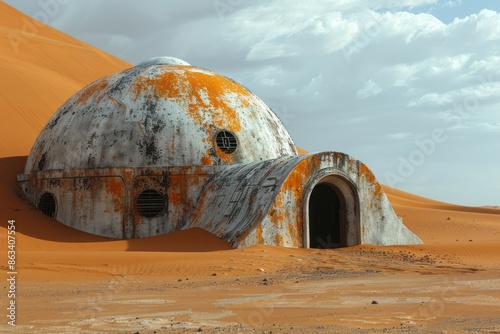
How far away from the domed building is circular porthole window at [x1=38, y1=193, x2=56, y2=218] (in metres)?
0.03

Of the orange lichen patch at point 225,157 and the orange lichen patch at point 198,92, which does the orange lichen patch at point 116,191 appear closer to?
the orange lichen patch at point 198,92

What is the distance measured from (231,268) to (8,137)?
60.2 feet

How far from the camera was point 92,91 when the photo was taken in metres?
20.4

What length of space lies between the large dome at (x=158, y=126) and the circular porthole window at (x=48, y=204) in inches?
29.8

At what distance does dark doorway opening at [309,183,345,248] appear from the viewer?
59.3ft

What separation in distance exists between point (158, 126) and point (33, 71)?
2112 cm

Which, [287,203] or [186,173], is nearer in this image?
[287,203]

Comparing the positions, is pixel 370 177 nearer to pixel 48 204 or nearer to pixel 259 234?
pixel 259 234

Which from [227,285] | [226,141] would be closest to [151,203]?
[226,141]

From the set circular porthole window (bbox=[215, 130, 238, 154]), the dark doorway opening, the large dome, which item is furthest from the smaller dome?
the dark doorway opening

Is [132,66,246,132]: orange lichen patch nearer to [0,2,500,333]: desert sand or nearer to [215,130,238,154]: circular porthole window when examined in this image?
[215,130,238,154]: circular porthole window

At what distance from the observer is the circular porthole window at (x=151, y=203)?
1859cm

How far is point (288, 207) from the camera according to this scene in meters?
16.7

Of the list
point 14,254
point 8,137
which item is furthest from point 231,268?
point 8,137
